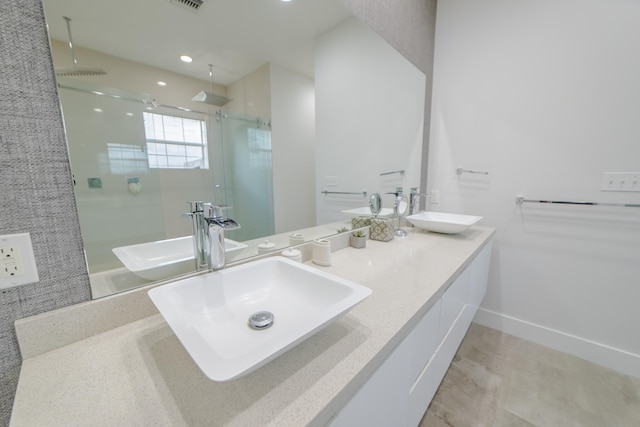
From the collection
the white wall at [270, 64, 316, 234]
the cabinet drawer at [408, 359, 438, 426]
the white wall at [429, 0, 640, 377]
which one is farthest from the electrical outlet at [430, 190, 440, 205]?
the cabinet drawer at [408, 359, 438, 426]

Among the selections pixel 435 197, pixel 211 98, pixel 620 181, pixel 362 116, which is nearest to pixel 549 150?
pixel 620 181

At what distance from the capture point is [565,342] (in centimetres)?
168

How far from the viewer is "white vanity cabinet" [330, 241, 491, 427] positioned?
0.56m

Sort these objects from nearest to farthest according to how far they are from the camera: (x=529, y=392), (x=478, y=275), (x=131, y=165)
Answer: (x=131, y=165)
(x=529, y=392)
(x=478, y=275)

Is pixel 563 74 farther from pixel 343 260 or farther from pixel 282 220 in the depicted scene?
pixel 282 220

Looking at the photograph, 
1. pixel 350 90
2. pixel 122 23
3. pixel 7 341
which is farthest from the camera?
pixel 350 90

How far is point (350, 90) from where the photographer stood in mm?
1503

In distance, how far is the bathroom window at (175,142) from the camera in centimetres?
75

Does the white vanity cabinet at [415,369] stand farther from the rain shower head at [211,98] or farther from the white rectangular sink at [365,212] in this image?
the rain shower head at [211,98]

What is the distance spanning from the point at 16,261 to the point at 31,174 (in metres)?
0.18

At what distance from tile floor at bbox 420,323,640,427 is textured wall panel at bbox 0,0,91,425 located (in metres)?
1.53

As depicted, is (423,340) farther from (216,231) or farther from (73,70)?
(73,70)

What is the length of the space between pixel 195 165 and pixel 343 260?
2.49 ft

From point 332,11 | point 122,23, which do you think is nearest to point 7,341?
point 122,23
